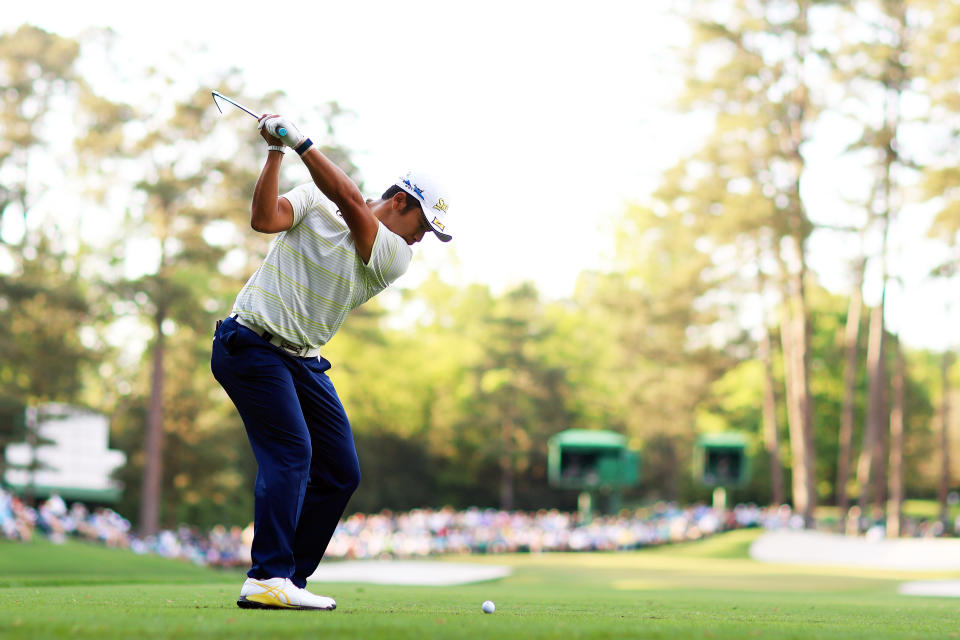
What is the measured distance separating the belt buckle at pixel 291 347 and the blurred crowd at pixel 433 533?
65.0ft

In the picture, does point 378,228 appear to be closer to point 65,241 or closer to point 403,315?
point 65,241

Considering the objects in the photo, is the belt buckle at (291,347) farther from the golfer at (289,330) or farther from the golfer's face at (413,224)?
the golfer's face at (413,224)

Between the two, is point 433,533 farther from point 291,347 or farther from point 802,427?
point 291,347

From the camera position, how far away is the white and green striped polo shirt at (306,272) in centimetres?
461

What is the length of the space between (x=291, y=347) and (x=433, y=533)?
30958 millimetres

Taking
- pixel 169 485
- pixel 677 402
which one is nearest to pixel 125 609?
pixel 169 485

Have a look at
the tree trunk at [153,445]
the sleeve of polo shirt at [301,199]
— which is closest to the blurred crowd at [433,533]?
the tree trunk at [153,445]

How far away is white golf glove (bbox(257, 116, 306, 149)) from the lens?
14.2 feet

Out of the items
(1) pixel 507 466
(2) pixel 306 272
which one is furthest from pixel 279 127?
(1) pixel 507 466

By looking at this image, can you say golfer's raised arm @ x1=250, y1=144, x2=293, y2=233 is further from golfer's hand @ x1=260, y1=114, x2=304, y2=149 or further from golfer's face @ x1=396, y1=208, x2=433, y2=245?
golfer's face @ x1=396, y1=208, x2=433, y2=245

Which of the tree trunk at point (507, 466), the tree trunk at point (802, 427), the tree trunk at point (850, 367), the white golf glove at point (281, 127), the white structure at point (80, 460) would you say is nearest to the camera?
the white golf glove at point (281, 127)

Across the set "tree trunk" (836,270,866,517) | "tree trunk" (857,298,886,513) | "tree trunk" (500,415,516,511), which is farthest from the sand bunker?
"tree trunk" (500,415,516,511)

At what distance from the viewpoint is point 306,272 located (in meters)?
4.65

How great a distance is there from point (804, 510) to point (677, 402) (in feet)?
63.8
